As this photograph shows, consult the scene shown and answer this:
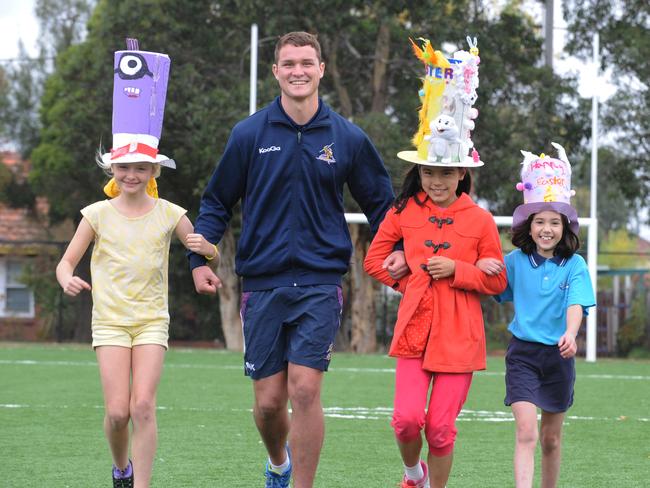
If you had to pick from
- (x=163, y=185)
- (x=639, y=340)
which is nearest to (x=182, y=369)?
(x=163, y=185)

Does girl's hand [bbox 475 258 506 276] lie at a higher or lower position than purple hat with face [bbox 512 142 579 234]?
lower

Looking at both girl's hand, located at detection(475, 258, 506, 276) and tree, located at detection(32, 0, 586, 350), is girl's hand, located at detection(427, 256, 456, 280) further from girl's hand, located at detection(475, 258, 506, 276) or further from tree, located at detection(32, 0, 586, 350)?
tree, located at detection(32, 0, 586, 350)

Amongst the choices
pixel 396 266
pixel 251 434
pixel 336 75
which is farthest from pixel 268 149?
pixel 336 75

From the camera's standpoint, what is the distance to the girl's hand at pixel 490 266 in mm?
6215

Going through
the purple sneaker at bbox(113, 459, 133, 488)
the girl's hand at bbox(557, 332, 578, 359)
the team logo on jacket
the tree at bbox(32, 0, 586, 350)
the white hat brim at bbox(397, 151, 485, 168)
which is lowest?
the purple sneaker at bbox(113, 459, 133, 488)

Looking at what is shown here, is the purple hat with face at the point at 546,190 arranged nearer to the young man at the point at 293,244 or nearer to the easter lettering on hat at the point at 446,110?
the easter lettering on hat at the point at 446,110

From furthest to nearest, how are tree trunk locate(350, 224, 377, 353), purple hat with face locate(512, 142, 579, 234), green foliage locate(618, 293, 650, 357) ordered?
1. green foliage locate(618, 293, 650, 357)
2. tree trunk locate(350, 224, 377, 353)
3. purple hat with face locate(512, 142, 579, 234)

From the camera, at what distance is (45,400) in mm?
12570

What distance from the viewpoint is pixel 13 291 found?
38875mm

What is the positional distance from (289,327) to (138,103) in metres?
1.51

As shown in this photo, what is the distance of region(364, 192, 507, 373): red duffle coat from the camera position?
6.16 m

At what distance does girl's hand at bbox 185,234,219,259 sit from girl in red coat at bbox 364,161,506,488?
2.67ft

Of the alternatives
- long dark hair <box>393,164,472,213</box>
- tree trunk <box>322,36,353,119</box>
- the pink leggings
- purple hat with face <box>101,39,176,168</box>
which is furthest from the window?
the pink leggings

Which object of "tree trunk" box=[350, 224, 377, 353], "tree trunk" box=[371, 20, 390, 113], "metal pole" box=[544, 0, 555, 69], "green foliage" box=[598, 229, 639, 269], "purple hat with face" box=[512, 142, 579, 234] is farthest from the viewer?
"green foliage" box=[598, 229, 639, 269]
